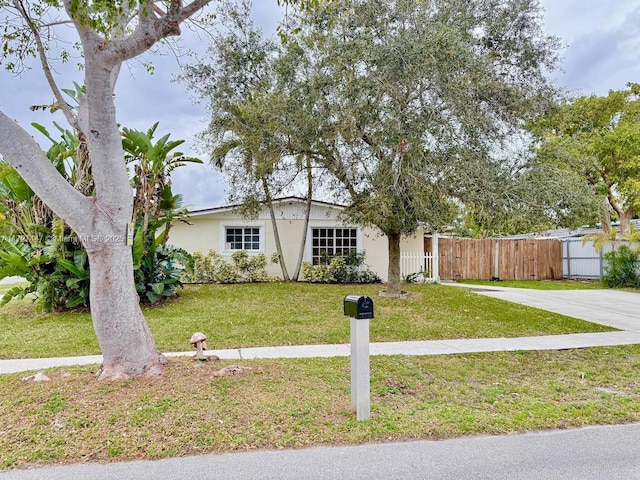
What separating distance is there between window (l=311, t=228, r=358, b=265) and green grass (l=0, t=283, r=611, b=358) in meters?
3.75

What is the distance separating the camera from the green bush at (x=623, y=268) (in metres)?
16.9

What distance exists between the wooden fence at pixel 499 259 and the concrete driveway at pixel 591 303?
3723mm

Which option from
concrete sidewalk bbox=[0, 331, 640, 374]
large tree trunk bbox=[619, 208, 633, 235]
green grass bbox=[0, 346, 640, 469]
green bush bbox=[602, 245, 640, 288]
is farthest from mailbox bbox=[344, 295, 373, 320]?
large tree trunk bbox=[619, 208, 633, 235]

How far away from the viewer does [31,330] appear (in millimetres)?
8445

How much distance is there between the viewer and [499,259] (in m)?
20.6

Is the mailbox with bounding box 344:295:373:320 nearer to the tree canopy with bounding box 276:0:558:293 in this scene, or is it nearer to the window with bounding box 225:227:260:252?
the tree canopy with bounding box 276:0:558:293

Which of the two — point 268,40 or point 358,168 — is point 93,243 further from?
point 268,40

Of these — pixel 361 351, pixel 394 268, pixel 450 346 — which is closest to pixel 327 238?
pixel 394 268

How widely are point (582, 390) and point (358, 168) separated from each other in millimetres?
5847

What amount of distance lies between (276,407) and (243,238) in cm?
1225

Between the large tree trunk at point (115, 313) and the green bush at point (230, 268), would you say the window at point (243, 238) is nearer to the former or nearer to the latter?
the green bush at point (230, 268)

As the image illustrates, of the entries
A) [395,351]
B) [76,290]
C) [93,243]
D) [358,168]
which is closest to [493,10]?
[358,168]

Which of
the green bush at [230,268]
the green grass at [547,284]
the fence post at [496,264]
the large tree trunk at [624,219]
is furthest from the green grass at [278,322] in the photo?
the large tree trunk at [624,219]

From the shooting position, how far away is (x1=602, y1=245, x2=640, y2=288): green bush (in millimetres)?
16906
